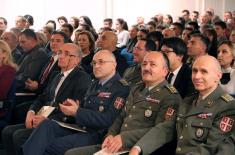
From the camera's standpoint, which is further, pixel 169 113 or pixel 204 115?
pixel 169 113

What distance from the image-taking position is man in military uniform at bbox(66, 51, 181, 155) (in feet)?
9.63

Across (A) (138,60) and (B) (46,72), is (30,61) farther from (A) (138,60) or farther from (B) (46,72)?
(A) (138,60)

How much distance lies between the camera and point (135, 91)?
324 cm

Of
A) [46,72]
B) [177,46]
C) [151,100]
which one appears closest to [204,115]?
[151,100]

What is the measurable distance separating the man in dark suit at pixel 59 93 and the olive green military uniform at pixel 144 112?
703 mm

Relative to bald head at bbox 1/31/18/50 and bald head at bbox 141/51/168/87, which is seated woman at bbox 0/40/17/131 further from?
bald head at bbox 1/31/18/50

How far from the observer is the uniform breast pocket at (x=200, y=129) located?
2559 millimetres

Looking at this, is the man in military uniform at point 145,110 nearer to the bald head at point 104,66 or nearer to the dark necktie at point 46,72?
the bald head at point 104,66

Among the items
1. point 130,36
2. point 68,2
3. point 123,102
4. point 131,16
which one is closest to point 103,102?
point 123,102

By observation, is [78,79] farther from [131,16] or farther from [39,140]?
[131,16]

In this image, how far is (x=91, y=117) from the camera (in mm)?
3287

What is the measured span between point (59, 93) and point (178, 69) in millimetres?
1081

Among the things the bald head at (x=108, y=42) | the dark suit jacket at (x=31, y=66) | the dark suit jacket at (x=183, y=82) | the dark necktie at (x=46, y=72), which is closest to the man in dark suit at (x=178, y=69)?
the dark suit jacket at (x=183, y=82)

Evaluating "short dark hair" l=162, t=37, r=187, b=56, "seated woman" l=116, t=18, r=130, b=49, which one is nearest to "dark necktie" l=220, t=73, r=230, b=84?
"short dark hair" l=162, t=37, r=187, b=56
